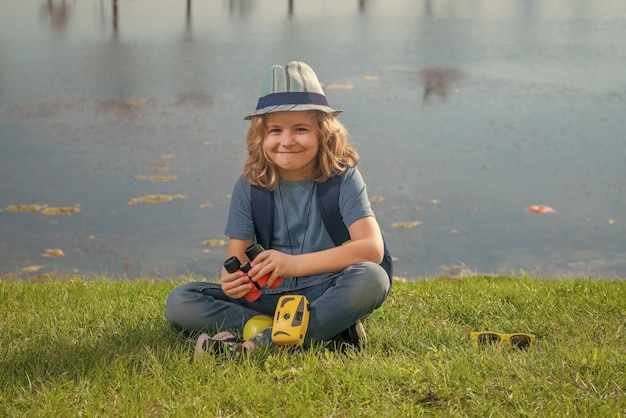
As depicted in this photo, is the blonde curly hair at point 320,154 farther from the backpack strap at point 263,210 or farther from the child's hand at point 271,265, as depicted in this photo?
the child's hand at point 271,265

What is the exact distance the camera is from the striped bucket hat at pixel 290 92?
11.1 feet

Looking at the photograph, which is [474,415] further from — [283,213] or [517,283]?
[517,283]

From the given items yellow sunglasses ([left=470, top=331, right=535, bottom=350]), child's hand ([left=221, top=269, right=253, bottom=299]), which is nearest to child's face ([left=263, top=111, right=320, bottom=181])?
child's hand ([left=221, top=269, right=253, bottom=299])

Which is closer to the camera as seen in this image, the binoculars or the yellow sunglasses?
the binoculars

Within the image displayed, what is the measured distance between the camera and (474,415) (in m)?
2.73

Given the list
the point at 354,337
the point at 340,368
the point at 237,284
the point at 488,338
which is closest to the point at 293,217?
the point at 237,284

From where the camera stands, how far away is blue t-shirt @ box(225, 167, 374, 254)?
11.6 ft

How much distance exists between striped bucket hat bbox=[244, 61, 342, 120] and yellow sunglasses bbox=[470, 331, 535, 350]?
1.02m

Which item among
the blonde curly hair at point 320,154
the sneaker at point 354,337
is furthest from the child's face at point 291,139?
the sneaker at point 354,337

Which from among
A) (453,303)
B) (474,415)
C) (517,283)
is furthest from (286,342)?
(517,283)

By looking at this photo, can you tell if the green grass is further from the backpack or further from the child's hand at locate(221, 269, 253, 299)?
the backpack

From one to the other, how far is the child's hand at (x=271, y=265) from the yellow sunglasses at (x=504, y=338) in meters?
0.76

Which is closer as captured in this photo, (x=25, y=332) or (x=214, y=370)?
(x=214, y=370)

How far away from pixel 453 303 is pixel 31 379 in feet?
6.02
